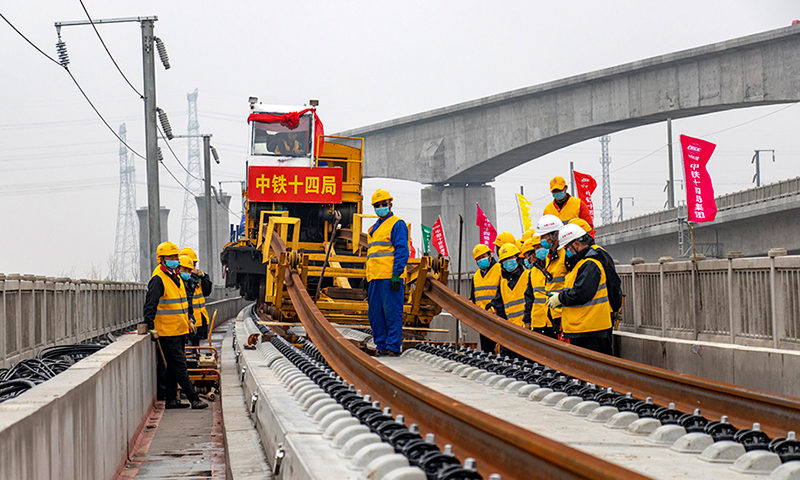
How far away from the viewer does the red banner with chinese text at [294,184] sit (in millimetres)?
18062

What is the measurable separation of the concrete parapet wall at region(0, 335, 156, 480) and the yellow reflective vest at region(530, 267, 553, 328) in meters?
4.62

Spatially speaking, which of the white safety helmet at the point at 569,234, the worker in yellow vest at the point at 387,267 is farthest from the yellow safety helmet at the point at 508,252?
the white safety helmet at the point at 569,234

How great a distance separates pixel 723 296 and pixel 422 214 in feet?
134

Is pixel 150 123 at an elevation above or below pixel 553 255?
above

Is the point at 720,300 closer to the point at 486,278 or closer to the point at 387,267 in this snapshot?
the point at 387,267

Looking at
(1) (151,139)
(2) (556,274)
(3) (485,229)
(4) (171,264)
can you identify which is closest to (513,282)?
(2) (556,274)

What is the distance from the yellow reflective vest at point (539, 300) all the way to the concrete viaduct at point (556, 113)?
26.1 metres

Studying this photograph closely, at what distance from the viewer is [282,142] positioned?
736 inches

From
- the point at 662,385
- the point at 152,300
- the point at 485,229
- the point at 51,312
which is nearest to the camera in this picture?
the point at 662,385

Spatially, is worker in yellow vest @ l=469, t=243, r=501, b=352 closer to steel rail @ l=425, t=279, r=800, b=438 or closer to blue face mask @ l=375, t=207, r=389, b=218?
blue face mask @ l=375, t=207, r=389, b=218

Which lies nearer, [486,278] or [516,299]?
[516,299]

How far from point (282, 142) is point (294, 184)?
1.03 m

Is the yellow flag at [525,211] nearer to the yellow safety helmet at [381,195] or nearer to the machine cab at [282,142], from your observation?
the machine cab at [282,142]

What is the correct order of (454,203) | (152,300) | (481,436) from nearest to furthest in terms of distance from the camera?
(481,436) < (152,300) < (454,203)
